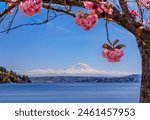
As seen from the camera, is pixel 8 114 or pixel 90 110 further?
pixel 8 114

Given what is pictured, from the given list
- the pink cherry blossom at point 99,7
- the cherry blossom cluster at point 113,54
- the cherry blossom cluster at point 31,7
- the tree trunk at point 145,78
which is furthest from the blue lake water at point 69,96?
the cherry blossom cluster at point 31,7

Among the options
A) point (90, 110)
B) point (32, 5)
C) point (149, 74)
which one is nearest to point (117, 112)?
point (90, 110)

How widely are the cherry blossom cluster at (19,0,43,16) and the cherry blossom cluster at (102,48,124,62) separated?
0.86 m

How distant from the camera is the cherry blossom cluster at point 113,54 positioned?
15.9 ft

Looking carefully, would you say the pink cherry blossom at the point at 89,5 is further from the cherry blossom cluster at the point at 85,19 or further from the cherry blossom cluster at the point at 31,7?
the cherry blossom cluster at the point at 31,7

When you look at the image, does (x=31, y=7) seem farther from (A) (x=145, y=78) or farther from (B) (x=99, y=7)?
(A) (x=145, y=78)

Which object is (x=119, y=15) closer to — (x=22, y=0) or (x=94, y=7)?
(x=94, y=7)

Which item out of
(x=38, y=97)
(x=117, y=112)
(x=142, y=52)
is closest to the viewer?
(x=117, y=112)

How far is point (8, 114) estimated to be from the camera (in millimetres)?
6094

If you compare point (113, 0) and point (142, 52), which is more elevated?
point (113, 0)

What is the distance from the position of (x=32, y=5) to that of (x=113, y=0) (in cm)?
122

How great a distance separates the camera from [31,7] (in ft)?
14.8

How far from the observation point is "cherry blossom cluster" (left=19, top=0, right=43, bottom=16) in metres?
4.52

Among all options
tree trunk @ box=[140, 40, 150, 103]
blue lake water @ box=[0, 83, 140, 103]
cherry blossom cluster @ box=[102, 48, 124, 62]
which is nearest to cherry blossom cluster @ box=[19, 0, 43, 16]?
cherry blossom cluster @ box=[102, 48, 124, 62]
